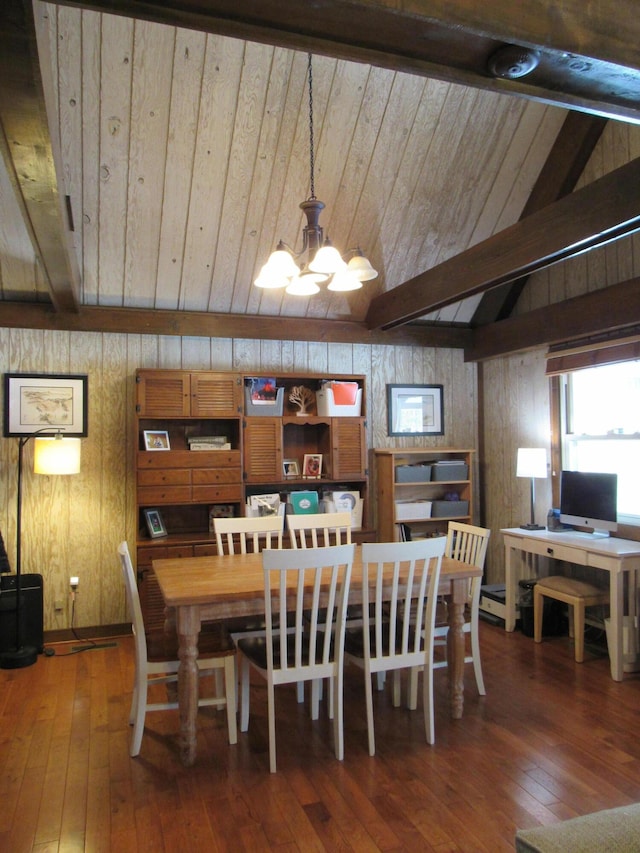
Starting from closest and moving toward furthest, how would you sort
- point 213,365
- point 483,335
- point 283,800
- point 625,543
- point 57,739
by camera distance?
point 283,800, point 57,739, point 625,543, point 213,365, point 483,335

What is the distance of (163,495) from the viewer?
4418mm

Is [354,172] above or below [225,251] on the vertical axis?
above

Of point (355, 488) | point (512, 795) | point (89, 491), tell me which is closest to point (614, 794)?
point (512, 795)

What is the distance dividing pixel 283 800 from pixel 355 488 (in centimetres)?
291

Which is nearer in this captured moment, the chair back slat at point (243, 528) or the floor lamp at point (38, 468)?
the chair back slat at point (243, 528)

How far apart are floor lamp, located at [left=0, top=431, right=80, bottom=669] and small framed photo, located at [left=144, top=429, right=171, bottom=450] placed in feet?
1.63

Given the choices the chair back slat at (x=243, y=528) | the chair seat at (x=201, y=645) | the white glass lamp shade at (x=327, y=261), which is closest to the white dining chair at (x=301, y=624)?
the chair seat at (x=201, y=645)

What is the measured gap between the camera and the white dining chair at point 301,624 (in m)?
2.64

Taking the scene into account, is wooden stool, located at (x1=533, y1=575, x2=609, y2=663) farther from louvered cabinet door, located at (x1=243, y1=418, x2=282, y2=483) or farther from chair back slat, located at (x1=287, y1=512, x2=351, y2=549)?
louvered cabinet door, located at (x1=243, y1=418, x2=282, y2=483)

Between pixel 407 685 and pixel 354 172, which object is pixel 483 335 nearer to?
pixel 354 172

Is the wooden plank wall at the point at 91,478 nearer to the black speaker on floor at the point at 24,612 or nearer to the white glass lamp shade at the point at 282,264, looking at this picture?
the black speaker on floor at the point at 24,612

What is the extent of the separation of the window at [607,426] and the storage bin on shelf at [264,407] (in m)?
2.21

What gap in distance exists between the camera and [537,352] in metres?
5.03

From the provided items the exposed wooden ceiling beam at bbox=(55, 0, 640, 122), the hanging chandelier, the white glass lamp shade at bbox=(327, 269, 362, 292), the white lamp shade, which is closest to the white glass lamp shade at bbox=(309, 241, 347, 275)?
the hanging chandelier
